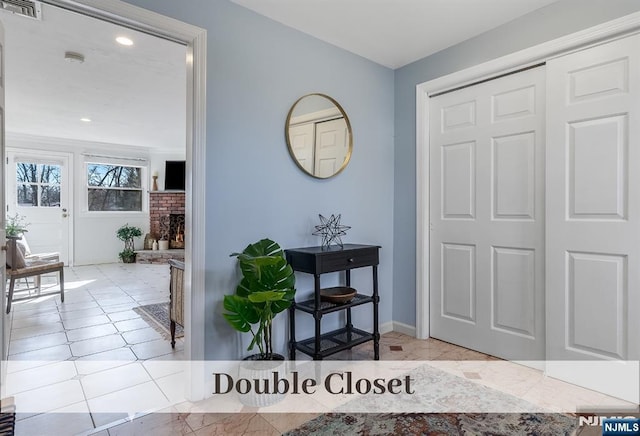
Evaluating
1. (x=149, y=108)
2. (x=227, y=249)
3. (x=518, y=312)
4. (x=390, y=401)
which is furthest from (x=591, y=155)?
(x=149, y=108)

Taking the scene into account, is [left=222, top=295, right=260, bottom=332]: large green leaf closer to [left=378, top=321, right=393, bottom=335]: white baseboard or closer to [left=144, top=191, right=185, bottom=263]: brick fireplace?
[left=378, top=321, right=393, bottom=335]: white baseboard

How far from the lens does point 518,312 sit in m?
2.56

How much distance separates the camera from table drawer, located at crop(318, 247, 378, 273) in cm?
233

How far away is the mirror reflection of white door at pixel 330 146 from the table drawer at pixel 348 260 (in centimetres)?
68

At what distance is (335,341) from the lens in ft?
8.54

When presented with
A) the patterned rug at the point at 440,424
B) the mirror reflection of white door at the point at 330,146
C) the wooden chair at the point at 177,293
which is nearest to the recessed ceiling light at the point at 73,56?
the wooden chair at the point at 177,293

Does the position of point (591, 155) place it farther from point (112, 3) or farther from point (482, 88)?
point (112, 3)

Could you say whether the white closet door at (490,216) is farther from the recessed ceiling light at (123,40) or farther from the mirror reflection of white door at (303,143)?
the recessed ceiling light at (123,40)

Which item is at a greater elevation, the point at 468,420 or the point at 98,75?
the point at 98,75

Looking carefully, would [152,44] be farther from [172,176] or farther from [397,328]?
[172,176]

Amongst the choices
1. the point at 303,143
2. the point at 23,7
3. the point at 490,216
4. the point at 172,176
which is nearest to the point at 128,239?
the point at 172,176

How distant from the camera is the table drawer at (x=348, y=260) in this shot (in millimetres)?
2328

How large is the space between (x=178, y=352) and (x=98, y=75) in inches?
113

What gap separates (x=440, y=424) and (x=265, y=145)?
1949 millimetres
